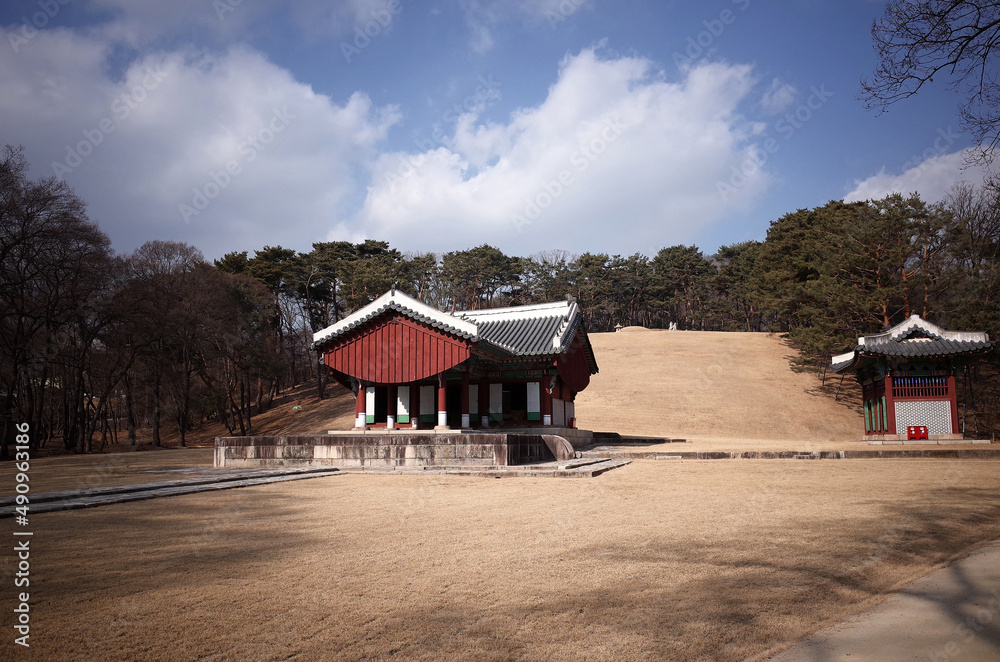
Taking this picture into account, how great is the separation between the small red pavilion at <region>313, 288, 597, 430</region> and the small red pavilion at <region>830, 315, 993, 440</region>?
13.7 meters

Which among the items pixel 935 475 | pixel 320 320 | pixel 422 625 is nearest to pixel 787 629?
pixel 422 625

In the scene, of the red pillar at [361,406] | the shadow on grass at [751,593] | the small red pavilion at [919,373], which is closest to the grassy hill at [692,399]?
the small red pavilion at [919,373]

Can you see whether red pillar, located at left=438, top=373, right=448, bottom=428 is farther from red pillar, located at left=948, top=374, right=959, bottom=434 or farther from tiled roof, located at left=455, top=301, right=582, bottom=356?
red pillar, located at left=948, top=374, right=959, bottom=434

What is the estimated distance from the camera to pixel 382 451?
15.8 m

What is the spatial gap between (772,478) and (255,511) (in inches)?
370

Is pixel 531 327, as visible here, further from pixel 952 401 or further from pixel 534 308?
pixel 952 401

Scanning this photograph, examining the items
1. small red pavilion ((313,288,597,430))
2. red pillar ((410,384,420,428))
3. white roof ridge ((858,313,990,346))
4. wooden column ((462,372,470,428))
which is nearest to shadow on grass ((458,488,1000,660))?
small red pavilion ((313,288,597,430))

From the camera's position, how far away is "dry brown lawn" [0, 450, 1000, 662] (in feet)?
11.2

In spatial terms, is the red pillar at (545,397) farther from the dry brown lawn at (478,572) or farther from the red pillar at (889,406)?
the red pillar at (889,406)

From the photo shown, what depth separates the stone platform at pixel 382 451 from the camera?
15.3 meters

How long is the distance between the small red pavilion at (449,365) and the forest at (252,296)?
13.7 m

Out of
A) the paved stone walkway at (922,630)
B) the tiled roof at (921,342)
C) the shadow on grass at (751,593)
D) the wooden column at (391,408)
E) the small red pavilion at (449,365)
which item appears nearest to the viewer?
the paved stone walkway at (922,630)

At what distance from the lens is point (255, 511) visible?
810 cm

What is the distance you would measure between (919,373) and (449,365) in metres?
21.1
